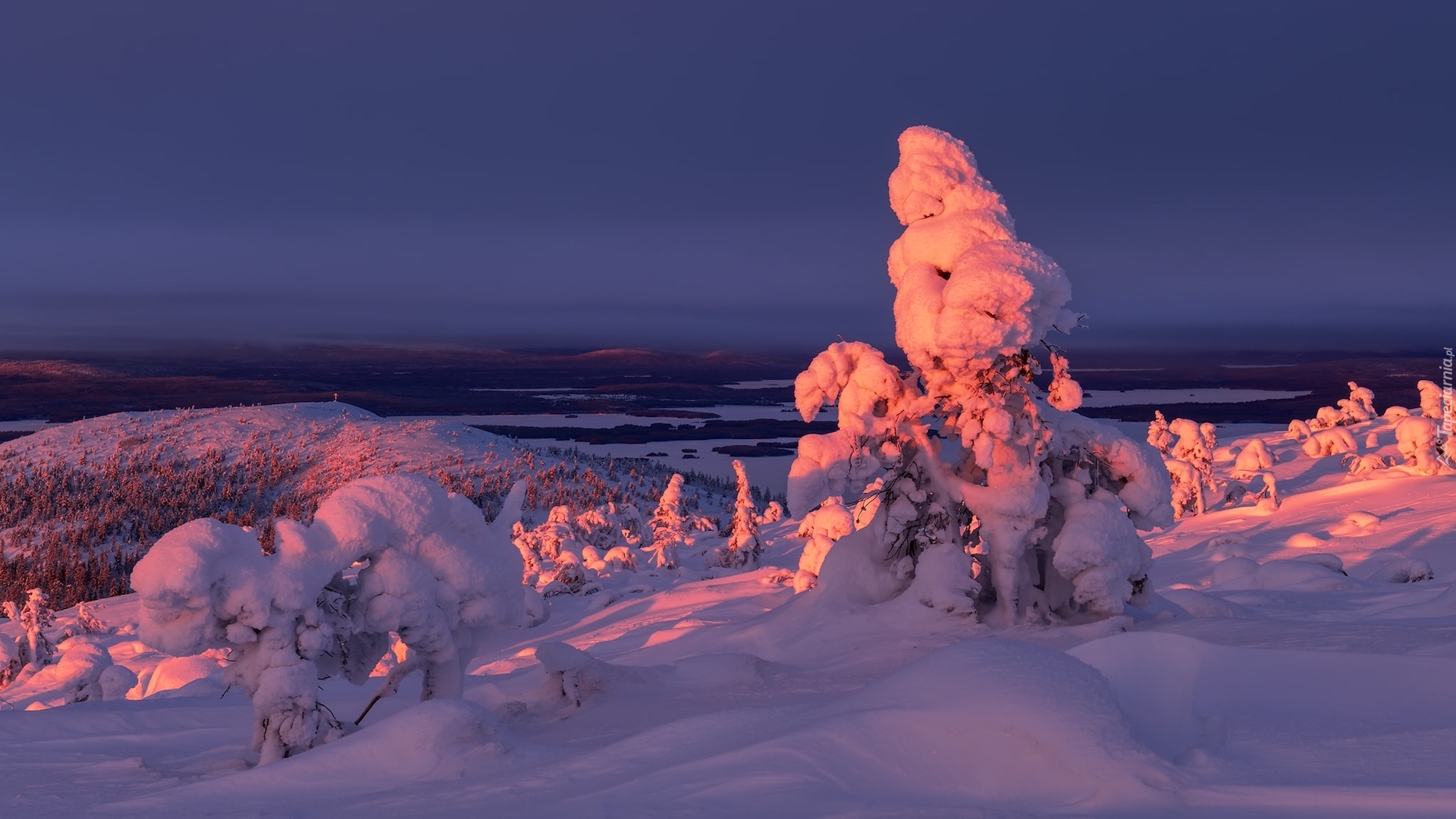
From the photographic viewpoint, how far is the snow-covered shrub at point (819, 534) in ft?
49.8

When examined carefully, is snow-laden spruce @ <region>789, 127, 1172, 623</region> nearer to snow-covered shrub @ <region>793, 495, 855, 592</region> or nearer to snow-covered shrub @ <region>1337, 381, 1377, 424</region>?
snow-covered shrub @ <region>793, 495, 855, 592</region>

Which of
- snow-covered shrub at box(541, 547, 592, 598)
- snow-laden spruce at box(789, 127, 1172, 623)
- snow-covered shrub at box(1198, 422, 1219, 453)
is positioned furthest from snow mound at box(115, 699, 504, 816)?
snow-covered shrub at box(1198, 422, 1219, 453)

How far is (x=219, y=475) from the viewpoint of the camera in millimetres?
40719

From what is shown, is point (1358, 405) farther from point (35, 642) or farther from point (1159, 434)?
point (35, 642)

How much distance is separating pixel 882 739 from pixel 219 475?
4179 centimetres

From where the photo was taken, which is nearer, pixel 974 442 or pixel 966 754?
pixel 966 754

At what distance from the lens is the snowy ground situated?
4.43m

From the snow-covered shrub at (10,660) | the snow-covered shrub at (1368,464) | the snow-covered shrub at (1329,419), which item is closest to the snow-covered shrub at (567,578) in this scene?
the snow-covered shrub at (10,660)

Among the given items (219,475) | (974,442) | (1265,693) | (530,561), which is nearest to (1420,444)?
(974,442)

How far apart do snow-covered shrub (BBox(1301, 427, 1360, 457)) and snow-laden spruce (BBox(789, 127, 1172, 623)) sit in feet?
80.0

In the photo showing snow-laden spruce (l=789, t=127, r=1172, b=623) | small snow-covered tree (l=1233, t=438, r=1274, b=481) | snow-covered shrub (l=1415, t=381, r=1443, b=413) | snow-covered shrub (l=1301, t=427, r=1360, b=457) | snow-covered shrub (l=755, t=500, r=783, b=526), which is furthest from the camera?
snow-covered shrub (l=755, t=500, r=783, b=526)

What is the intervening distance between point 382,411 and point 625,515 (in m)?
48.9

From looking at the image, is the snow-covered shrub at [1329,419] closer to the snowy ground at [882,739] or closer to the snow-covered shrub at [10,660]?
the snowy ground at [882,739]

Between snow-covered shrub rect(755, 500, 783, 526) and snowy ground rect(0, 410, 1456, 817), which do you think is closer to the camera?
snowy ground rect(0, 410, 1456, 817)
